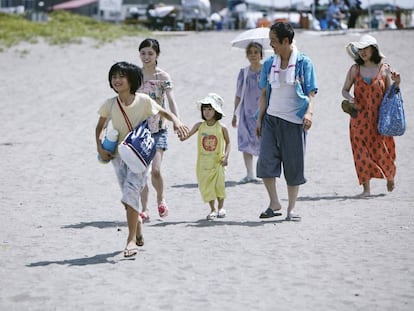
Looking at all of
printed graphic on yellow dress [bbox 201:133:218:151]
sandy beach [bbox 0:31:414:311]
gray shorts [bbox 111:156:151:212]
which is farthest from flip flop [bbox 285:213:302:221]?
gray shorts [bbox 111:156:151:212]

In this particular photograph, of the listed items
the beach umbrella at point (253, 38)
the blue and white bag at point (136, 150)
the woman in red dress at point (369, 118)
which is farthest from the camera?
the beach umbrella at point (253, 38)

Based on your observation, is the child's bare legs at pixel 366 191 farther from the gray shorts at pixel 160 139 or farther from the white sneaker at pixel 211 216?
the gray shorts at pixel 160 139

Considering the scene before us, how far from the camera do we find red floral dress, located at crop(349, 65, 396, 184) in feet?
34.6

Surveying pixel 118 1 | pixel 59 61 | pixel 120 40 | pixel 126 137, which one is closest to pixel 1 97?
pixel 59 61

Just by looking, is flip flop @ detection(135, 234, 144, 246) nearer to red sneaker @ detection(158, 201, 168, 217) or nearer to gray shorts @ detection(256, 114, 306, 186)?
red sneaker @ detection(158, 201, 168, 217)

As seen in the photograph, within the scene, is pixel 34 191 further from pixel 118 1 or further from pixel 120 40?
pixel 118 1

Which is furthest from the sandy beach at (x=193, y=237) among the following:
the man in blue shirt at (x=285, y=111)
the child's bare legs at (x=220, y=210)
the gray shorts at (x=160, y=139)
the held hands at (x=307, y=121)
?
the held hands at (x=307, y=121)

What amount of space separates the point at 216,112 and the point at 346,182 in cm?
307

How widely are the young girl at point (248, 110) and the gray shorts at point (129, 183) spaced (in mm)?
4344

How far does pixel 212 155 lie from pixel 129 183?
1.97m

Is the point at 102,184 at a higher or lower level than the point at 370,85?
lower

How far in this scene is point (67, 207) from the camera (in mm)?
9906

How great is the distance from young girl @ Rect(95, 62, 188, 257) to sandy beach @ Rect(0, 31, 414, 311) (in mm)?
322

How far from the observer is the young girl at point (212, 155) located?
9.15 m
